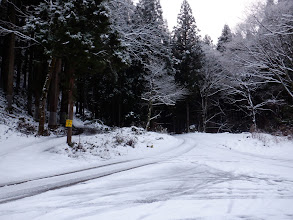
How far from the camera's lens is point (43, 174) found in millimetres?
5812

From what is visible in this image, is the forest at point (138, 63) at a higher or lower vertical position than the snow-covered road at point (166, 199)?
higher

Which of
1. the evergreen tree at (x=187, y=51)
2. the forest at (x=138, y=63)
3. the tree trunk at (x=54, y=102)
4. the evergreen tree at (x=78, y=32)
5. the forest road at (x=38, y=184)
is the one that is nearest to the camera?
the forest road at (x=38, y=184)

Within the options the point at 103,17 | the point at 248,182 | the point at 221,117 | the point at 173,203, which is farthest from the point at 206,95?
the point at 173,203

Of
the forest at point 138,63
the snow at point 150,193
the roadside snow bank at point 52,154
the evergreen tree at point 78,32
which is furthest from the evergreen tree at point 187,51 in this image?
the snow at point 150,193

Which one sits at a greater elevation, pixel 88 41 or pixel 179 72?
pixel 179 72

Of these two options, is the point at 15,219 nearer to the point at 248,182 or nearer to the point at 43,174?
the point at 43,174

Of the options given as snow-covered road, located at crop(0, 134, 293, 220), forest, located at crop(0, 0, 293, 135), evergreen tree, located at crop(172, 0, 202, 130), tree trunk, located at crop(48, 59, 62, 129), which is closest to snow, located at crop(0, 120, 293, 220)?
snow-covered road, located at crop(0, 134, 293, 220)

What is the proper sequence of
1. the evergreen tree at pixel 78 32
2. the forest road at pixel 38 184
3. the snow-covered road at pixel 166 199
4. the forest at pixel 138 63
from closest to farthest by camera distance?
the snow-covered road at pixel 166 199
the forest road at pixel 38 184
the evergreen tree at pixel 78 32
the forest at pixel 138 63

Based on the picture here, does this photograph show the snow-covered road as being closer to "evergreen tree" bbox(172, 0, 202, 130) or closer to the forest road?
the forest road

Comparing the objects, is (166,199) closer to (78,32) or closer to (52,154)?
(52,154)

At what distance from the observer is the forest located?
31.0 feet

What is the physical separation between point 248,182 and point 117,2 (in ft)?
39.1

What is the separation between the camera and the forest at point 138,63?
945cm

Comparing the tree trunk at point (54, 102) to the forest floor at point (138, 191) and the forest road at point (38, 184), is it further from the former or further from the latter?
the forest road at point (38, 184)
